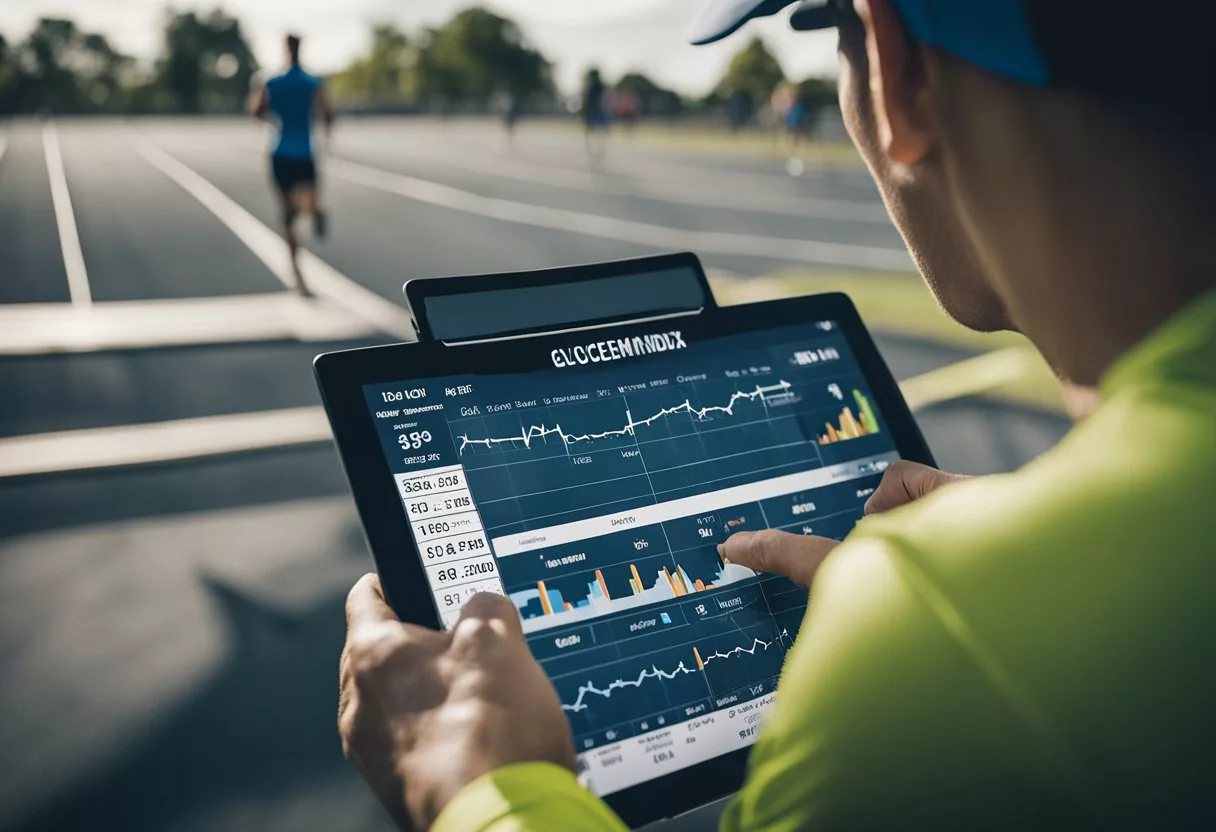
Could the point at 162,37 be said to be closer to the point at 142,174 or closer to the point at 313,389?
the point at 142,174

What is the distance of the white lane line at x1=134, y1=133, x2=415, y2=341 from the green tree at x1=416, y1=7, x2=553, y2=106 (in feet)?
262

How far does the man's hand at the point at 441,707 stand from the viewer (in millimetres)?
1036

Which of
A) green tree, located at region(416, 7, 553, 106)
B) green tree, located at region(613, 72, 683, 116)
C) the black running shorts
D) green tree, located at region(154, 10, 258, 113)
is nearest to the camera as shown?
the black running shorts

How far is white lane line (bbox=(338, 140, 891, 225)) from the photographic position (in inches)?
684

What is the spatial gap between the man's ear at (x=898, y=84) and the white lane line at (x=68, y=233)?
10760mm

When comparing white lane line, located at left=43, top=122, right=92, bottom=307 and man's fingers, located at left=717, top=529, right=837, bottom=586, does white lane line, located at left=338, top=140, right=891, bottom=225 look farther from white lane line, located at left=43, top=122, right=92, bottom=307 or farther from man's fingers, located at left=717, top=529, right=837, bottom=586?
man's fingers, located at left=717, top=529, right=837, bottom=586

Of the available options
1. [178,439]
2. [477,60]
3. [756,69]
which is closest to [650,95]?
[756,69]

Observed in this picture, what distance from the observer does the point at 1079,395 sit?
1.06 meters

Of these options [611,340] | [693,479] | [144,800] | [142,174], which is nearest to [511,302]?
[611,340]

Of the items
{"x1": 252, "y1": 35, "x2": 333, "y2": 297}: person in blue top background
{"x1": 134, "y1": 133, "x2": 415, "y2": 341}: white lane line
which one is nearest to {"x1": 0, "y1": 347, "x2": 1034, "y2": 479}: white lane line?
{"x1": 134, "y1": 133, "x2": 415, "y2": 341}: white lane line

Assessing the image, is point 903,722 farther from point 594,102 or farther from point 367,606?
point 594,102

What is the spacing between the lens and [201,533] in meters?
5.10

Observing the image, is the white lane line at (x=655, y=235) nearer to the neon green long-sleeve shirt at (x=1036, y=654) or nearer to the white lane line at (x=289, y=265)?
the white lane line at (x=289, y=265)

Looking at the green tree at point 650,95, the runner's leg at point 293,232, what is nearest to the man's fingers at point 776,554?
the runner's leg at point 293,232
